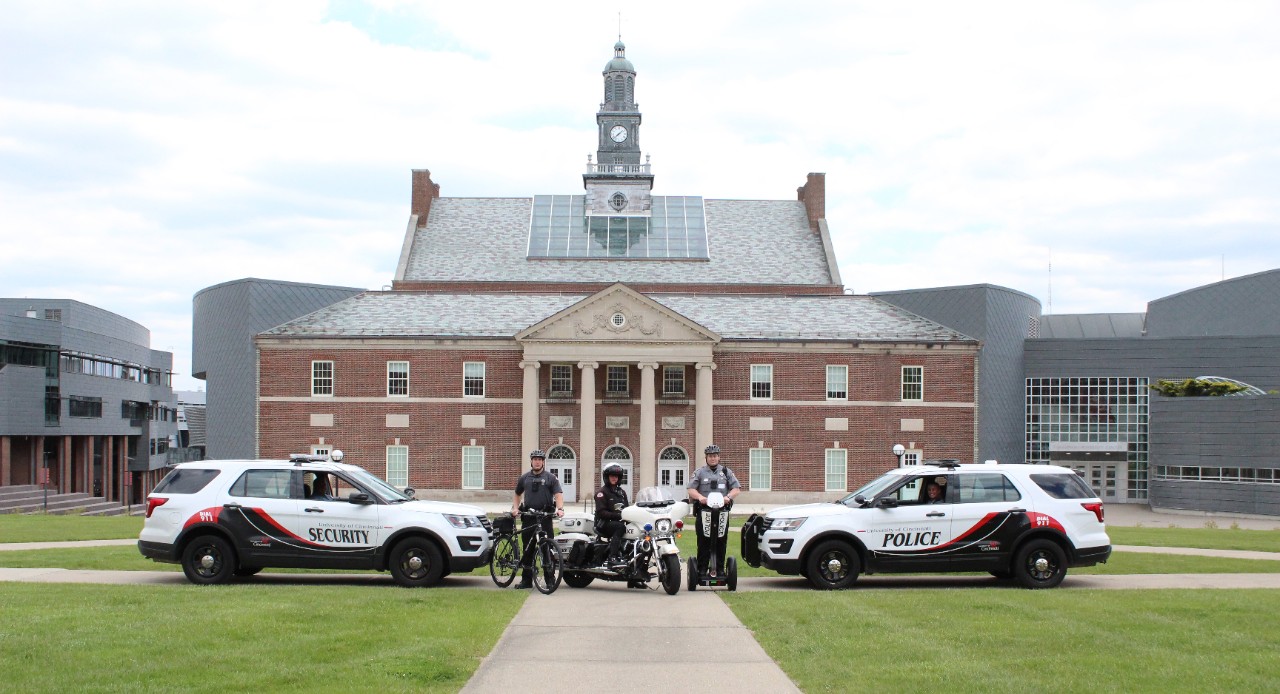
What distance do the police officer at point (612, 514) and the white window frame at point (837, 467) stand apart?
107ft

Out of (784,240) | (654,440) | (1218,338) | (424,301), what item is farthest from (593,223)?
(1218,338)

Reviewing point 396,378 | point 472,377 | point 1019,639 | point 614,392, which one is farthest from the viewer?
point 614,392

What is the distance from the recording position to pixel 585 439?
153ft

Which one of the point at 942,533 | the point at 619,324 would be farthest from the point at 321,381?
the point at 942,533

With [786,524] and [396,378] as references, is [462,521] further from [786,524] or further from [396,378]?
[396,378]

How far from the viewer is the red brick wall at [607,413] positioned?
47.1m

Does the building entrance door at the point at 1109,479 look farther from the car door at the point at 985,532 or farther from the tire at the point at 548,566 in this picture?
the tire at the point at 548,566

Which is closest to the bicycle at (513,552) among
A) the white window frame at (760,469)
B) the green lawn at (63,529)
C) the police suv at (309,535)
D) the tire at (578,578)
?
the police suv at (309,535)

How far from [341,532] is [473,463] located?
104ft

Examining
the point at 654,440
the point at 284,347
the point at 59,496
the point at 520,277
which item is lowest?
the point at 59,496

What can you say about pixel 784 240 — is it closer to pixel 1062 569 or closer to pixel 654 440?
pixel 654 440

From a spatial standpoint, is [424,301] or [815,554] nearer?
[815,554]

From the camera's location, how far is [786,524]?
1625 cm

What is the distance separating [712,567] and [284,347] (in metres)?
34.4
